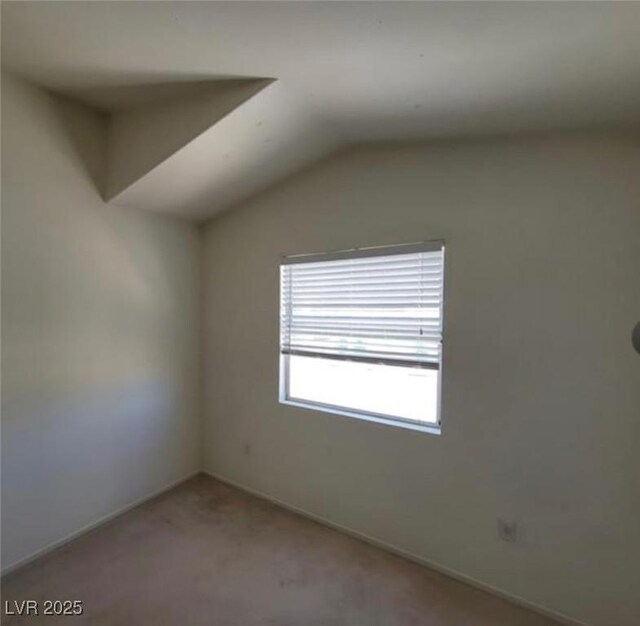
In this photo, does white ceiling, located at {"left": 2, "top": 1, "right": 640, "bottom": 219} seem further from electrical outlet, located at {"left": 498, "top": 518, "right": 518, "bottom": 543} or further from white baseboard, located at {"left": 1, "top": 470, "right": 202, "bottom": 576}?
white baseboard, located at {"left": 1, "top": 470, "right": 202, "bottom": 576}

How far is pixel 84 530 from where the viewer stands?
A: 2.29 meters

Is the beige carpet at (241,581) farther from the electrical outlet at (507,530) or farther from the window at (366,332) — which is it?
the window at (366,332)

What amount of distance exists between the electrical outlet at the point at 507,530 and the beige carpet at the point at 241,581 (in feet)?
1.07

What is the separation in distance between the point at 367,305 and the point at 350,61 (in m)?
1.34

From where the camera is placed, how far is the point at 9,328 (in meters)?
1.93

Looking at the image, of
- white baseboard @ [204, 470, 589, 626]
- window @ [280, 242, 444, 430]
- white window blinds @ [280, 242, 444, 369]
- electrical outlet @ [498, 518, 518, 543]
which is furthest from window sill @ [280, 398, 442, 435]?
white baseboard @ [204, 470, 589, 626]

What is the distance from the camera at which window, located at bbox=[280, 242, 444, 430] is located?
2.11 m

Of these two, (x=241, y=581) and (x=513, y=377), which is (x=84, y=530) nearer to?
(x=241, y=581)

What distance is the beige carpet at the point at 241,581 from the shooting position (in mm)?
1715

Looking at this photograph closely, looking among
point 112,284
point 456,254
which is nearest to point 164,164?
point 112,284

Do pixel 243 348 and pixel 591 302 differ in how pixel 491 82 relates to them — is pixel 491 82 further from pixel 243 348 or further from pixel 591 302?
pixel 243 348

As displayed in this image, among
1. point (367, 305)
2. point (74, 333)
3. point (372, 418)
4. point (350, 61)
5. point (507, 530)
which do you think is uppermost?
point (350, 61)

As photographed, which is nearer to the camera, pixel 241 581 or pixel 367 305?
pixel 241 581

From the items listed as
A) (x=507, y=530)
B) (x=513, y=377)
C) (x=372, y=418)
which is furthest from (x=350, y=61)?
(x=507, y=530)
